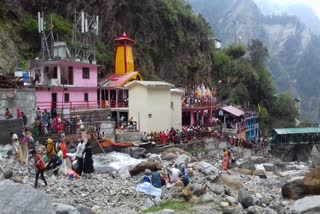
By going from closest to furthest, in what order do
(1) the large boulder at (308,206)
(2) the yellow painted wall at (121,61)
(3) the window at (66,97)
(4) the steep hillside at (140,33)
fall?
(1) the large boulder at (308,206) → (3) the window at (66,97) → (4) the steep hillside at (140,33) → (2) the yellow painted wall at (121,61)

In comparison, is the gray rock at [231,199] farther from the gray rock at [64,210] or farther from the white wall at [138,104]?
the white wall at [138,104]

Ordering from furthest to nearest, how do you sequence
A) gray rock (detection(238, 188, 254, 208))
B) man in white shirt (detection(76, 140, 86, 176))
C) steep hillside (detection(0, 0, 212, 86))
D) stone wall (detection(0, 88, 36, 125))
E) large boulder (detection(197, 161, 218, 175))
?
steep hillside (detection(0, 0, 212, 86)), stone wall (detection(0, 88, 36, 125)), large boulder (detection(197, 161, 218, 175)), man in white shirt (detection(76, 140, 86, 176)), gray rock (detection(238, 188, 254, 208))

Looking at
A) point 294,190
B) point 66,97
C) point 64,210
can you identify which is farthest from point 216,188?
point 66,97

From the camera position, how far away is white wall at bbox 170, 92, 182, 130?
121 ft

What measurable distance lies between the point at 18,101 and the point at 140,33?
30.0 metres

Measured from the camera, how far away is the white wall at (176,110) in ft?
121

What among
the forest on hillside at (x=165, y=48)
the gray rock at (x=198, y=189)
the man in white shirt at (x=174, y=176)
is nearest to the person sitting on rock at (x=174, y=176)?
the man in white shirt at (x=174, y=176)

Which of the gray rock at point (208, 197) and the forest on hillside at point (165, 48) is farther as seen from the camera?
the forest on hillside at point (165, 48)

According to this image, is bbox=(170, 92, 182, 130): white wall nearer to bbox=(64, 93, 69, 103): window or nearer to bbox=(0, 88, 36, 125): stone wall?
bbox=(64, 93, 69, 103): window

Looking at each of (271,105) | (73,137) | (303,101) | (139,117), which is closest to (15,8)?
(139,117)

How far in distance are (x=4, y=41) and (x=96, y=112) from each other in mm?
10733

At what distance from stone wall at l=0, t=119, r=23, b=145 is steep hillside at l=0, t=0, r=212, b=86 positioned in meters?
13.6

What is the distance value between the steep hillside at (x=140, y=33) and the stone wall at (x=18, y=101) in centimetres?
1101

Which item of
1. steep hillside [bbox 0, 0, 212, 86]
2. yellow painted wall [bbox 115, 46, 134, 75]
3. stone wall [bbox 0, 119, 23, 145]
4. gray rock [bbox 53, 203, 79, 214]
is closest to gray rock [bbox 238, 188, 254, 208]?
gray rock [bbox 53, 203, 79, 214]
